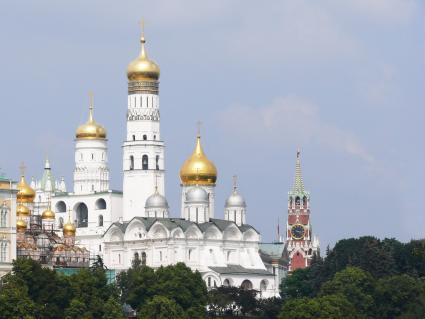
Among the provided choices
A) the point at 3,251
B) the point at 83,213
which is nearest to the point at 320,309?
the point at 3,251

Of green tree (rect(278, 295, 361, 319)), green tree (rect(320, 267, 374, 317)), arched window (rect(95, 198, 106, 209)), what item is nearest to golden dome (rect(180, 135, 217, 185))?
arched window (rect(95, 198, 106, 209))

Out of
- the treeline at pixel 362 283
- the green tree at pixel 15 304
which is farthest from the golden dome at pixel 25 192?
the green tree at pixel 15 304

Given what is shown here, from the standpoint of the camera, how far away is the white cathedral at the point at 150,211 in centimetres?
13675

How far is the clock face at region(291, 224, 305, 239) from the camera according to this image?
18462 centimetres

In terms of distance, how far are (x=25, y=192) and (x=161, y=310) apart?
3652 cm

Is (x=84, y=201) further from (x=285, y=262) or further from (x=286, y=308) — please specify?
(x=286, y=308)

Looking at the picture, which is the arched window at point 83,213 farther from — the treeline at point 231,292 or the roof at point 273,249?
the treeline at point 231,292

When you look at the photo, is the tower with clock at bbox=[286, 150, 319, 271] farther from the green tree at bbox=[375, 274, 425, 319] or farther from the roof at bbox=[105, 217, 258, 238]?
the green tree at bbox=[375, 274, 425, 319]

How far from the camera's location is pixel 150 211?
456 ft

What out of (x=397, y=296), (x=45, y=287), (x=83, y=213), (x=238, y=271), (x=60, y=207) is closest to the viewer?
(x=45, y=287)

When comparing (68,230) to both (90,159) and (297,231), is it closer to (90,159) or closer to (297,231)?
(90,159)

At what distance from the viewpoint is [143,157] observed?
14175 cm

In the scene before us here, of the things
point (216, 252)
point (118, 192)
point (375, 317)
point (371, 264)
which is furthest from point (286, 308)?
point (118, 192)

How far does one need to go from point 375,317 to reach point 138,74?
3118 cm
